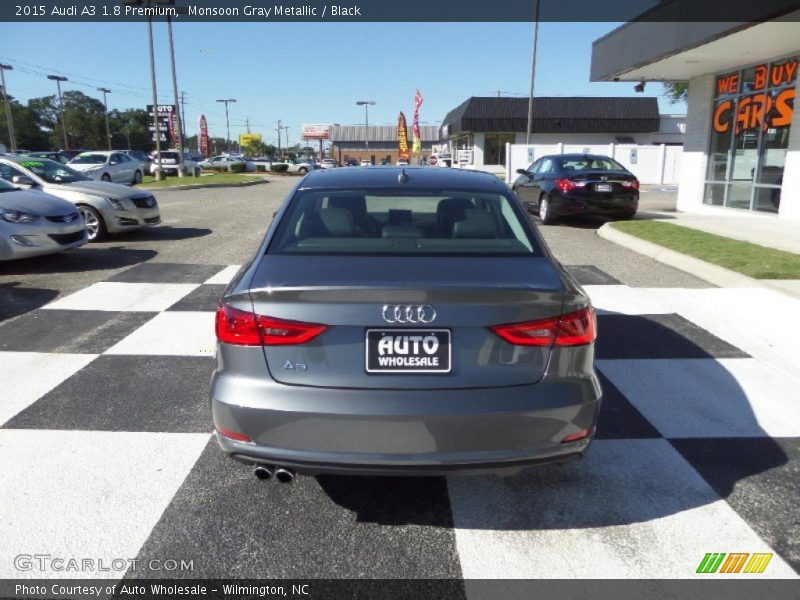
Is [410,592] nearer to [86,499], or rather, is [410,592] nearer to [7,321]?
[86,499]

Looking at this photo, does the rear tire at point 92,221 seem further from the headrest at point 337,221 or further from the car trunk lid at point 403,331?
the car trunk lid at point 403,331

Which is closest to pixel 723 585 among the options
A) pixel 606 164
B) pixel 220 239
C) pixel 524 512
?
pixel 524 512

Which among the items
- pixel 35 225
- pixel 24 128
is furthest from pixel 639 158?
pixel 24 128

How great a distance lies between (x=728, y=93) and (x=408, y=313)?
1642cm

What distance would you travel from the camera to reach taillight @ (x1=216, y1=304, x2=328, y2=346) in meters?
2.44

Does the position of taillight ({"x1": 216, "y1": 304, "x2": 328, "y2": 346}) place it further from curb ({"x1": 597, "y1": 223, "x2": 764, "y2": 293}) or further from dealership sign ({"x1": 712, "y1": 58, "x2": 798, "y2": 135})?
dealership sign ({"x1": 712, "y1": 58, "x2": 798, "y2": 135})

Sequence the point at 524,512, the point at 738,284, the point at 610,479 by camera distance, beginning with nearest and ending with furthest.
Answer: the point at 524,512, the point at 610,479, the point at 738,284

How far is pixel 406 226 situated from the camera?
3379mm

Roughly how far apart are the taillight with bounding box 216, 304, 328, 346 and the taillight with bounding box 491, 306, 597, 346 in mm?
750

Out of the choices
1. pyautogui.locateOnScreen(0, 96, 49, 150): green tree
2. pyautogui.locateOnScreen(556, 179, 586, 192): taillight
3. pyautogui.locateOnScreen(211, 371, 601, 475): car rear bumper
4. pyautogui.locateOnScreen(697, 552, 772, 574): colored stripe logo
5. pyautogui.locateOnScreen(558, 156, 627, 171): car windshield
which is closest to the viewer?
pyautogui.locateOnScreen(211, 371, 601, 475): car rear bumper

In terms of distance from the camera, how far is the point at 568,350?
8.26ft

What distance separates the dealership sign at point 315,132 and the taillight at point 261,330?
98599mm

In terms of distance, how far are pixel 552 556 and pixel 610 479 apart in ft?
2.51

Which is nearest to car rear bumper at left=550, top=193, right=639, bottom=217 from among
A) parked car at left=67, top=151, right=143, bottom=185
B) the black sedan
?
the black sedan
